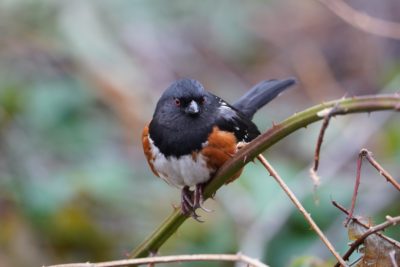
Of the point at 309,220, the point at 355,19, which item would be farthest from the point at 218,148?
the point at 309,220

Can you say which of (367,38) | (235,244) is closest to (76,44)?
(235,244)

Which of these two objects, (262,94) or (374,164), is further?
(262,94)

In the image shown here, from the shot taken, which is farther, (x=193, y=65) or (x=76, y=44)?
(x=193, y=65)

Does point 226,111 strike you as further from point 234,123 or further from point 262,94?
point 262,94

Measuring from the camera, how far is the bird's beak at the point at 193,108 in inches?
91.0

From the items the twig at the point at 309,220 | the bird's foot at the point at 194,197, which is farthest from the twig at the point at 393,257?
the bird's foot at the point at 194,197

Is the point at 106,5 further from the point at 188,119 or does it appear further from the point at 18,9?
the point at 188,119

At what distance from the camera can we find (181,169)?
2.24m

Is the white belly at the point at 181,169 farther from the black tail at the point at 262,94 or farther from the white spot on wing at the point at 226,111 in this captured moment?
the black tail at the point at 262,94

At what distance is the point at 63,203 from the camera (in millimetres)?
3404

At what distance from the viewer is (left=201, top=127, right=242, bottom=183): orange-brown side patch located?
2.19 meters

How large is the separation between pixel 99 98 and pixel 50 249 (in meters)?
0.83

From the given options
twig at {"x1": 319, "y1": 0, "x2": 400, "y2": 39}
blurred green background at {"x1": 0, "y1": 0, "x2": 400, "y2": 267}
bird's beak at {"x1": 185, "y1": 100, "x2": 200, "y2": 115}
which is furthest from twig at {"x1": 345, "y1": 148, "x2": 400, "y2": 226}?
blurred green background at {"x1": 0, "y1": 0, "x2": 400, "y2": 267}

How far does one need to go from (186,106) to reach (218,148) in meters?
0.21
